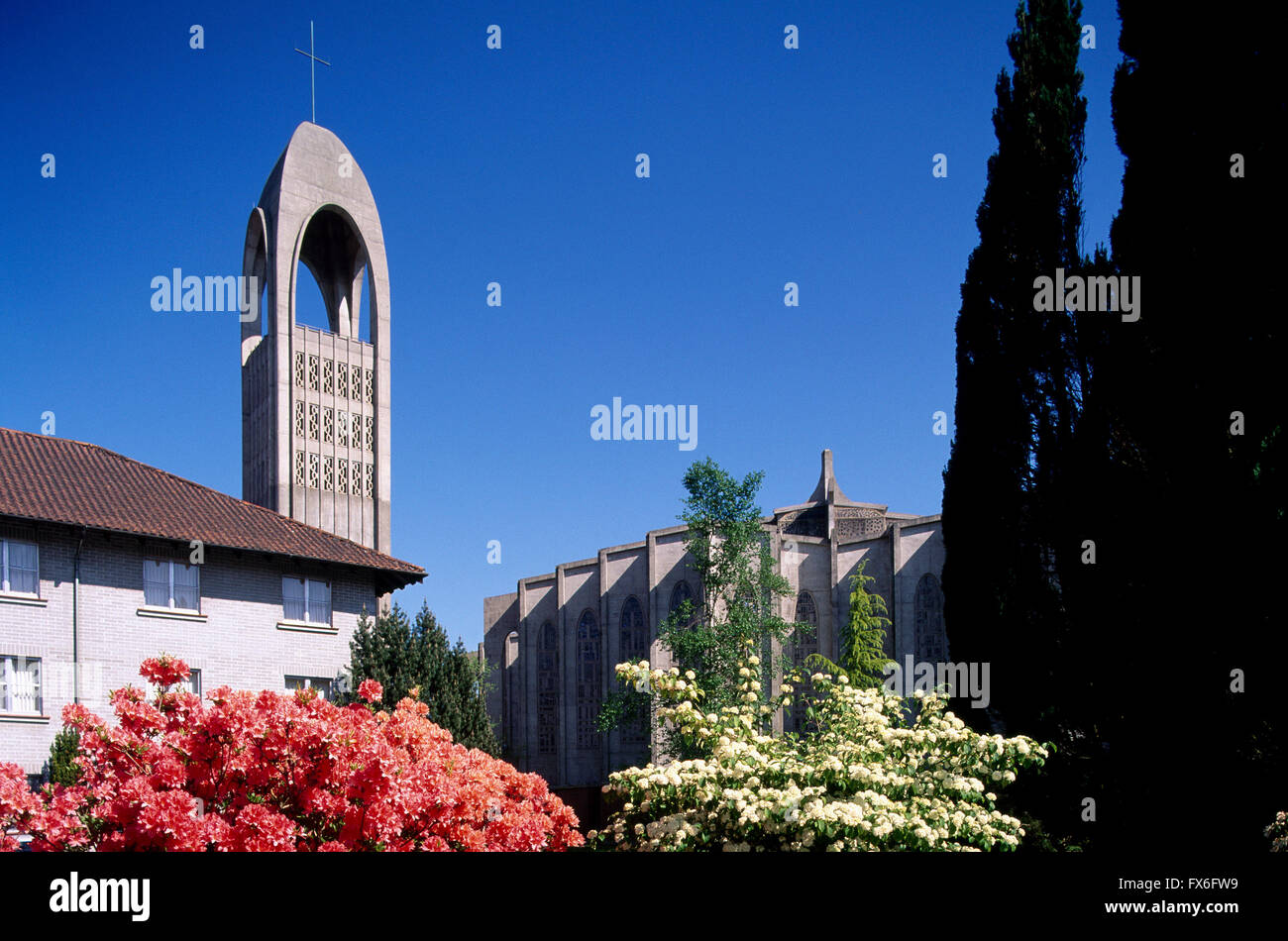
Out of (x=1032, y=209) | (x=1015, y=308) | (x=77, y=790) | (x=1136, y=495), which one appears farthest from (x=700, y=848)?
(x=1032, y=209)

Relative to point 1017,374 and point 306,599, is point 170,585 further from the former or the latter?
point 1017,374

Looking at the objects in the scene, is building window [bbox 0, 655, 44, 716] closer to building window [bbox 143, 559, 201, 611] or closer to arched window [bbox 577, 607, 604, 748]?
building window [bbox 143, 559, 201, 611]


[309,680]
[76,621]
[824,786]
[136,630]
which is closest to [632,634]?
[309,680]

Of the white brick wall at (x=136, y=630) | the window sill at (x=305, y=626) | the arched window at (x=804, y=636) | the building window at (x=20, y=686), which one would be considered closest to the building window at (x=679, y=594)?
the arched window at (x=804, y=636)

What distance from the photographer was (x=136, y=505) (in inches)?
1134

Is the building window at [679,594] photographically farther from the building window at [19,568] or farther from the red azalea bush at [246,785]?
the red azalea bush at [246,785]

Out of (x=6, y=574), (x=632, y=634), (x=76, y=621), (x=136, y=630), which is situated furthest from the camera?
(x=632, y=634)

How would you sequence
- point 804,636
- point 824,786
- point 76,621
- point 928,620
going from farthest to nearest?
point 804,636 → point 928,620 → point 76,621 → point 824,786

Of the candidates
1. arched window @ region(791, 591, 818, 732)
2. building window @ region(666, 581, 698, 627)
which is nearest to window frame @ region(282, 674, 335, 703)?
building window @ region(666, 581, 698, 627)

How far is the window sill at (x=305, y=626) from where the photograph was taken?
2998 cm

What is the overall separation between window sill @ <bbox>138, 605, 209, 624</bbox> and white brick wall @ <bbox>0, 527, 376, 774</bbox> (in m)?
0.09

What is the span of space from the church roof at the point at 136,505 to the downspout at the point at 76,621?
1077 millimetres

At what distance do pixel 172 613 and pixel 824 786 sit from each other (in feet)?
71.0

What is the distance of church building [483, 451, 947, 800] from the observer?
4862cm
